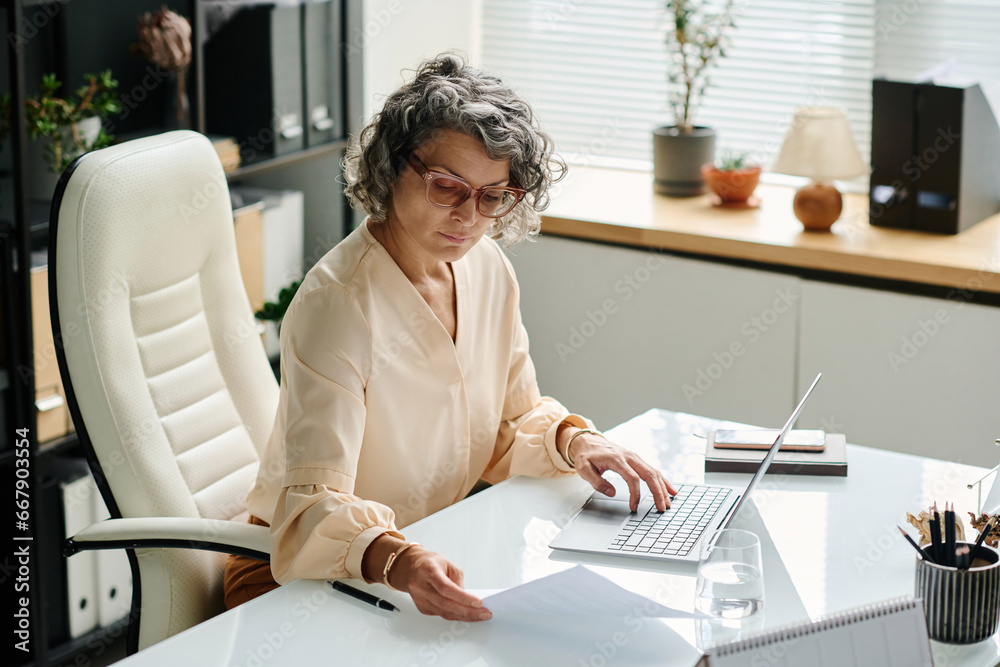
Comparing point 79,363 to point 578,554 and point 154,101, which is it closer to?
point 578,554

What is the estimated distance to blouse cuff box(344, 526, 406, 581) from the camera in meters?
1.25

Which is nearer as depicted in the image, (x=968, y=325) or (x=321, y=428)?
(x=321, y=428)

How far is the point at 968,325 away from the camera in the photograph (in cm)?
238

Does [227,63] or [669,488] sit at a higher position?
[227,63]

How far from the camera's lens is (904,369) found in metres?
2.46

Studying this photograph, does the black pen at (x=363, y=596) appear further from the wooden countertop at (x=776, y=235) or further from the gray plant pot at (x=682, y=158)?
the gray plant pot at (x=682, y=158)

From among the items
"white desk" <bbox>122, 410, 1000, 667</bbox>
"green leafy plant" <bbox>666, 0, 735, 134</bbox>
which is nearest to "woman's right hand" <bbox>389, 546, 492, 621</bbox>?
"white desk" <bbox>122, 410, 1000, 667</bbox>

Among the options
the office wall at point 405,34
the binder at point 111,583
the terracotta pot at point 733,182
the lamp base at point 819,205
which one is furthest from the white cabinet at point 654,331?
the binder at point 111,583

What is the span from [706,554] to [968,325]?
56.8 inches

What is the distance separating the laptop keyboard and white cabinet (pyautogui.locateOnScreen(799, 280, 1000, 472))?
1.11 metres

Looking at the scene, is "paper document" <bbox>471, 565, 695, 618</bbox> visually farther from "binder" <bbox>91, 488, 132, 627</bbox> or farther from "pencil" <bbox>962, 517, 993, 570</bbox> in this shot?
"binder" <bbox>91, 488, 132, 627</bbox>

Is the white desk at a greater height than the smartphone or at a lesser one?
lesser

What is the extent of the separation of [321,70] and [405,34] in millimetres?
448

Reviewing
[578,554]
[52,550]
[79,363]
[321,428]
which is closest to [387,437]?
[321,428]
